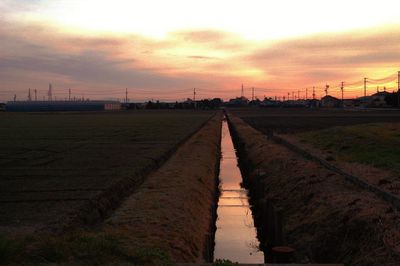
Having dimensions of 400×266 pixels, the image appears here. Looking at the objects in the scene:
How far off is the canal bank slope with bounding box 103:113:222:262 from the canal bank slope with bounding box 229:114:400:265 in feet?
7.48

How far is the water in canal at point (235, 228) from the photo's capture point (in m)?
13.2

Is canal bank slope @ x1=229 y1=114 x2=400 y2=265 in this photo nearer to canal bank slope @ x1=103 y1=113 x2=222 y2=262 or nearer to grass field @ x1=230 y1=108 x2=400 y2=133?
canal bank slope @ x1=103 y1=113 x2=222 y2=262

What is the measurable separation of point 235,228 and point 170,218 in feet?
14.4

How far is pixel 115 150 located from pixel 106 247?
2050 cm

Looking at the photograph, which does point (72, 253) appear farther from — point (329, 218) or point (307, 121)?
point (307, 121)

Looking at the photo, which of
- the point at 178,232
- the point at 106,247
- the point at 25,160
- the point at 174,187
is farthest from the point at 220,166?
the point at 106,247

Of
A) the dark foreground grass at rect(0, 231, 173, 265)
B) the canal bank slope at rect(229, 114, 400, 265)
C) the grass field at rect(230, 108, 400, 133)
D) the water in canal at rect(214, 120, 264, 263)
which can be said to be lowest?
the water in canal at rect(214, 120, 264, 263)

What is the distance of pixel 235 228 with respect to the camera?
16094 mm

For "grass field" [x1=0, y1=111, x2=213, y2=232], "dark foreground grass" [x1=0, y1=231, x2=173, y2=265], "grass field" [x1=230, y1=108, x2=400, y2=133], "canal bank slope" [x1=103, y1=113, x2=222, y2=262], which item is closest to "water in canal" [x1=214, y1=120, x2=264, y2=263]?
"canal bank slope" [x1=103, y1=113, x2=222, y2=262]

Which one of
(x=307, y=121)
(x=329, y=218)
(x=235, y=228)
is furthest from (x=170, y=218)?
(x=307, y=121)

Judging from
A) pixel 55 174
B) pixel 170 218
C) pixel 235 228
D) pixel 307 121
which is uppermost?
pixel 307 121

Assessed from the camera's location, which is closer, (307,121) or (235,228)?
(235,228)

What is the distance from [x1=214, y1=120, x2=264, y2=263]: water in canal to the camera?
13.2m

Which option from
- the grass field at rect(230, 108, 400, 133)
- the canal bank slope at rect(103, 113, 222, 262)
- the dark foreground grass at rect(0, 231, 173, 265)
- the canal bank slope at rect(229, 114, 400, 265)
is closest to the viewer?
the dark foreground grass at rect(0, 231, 173, 265)
